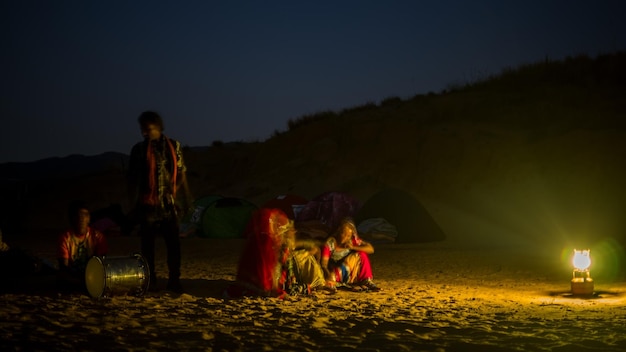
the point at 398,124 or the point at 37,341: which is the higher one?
the point at 398,124

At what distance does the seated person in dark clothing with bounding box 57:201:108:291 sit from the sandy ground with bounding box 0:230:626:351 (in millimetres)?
300

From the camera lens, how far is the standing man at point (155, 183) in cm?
850

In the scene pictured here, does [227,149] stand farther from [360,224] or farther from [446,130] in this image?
[360,224]

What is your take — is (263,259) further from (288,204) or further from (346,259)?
(288,204)

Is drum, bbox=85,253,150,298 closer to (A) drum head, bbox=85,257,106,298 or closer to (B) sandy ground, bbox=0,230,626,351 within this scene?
(A) drum head, bbox=85,257,106,298

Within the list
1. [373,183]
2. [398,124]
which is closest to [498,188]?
[373,183]

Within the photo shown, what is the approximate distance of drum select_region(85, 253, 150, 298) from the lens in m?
7.92

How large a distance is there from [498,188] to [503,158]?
6.36ft

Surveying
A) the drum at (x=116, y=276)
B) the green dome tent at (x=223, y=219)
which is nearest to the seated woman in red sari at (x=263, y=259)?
the drum at (x=116, y=276)

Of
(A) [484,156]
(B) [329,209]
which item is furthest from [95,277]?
(A) [484,156]

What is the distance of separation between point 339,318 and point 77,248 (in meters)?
3.59

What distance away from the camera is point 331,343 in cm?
595

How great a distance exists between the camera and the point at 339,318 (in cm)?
722

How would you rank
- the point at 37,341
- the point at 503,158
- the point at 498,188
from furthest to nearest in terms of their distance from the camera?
the point at 503,158, the point at 498,188, the point at 37,341
